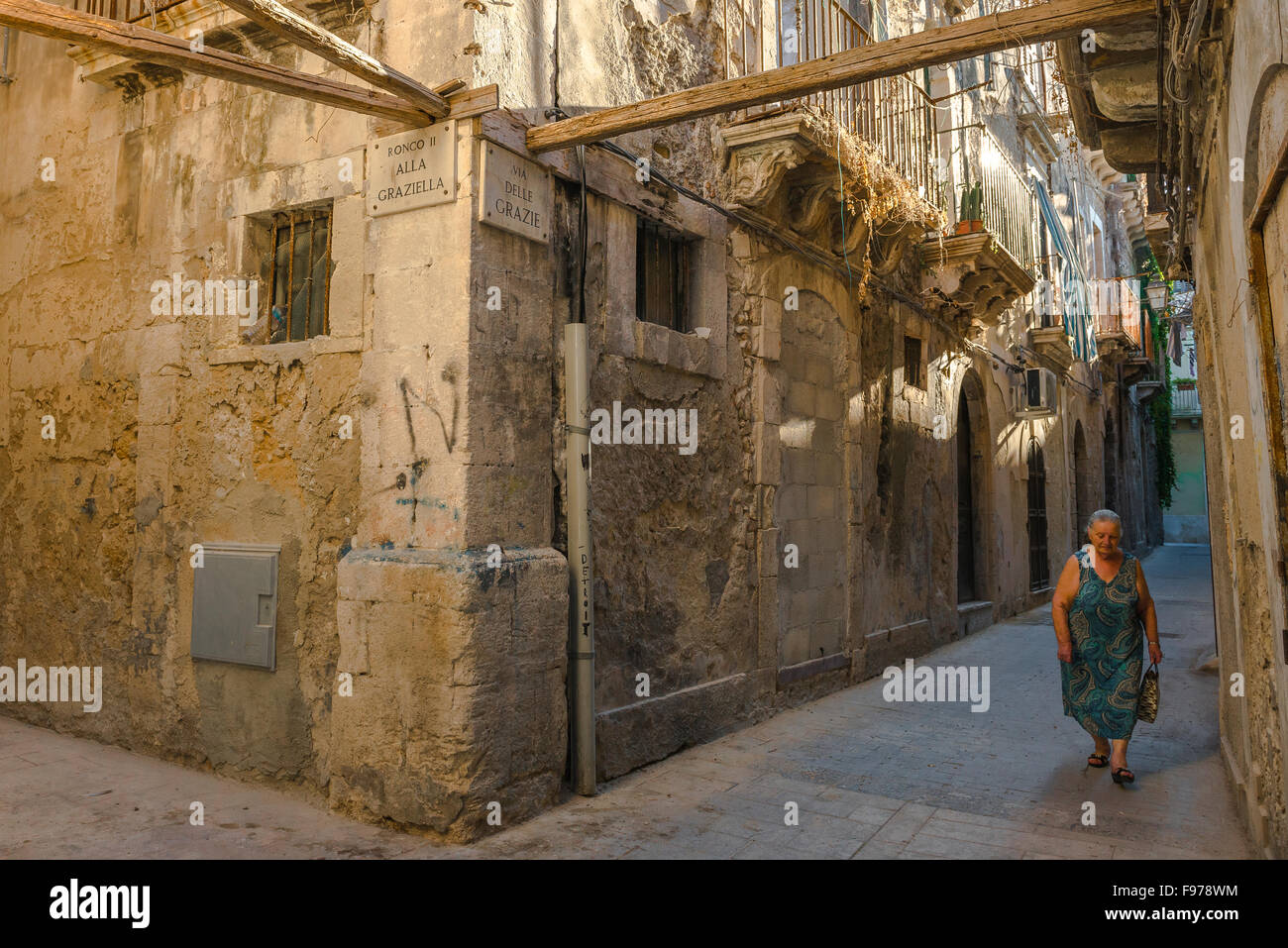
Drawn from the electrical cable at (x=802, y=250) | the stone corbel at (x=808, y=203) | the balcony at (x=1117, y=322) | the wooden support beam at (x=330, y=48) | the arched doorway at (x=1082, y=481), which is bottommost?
the arched doorway at (x=1082, y=481)

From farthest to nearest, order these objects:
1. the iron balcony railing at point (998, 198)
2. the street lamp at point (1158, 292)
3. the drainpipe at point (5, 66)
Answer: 1. the street lamp at point (1158, 292)
2. the iron balcony railing at point (998, 198)
3. the drainpipe at point (5, 66)

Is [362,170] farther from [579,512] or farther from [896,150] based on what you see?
[896,150]

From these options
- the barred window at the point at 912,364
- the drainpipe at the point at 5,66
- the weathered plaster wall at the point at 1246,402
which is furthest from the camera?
the barred window at the point at 912,364

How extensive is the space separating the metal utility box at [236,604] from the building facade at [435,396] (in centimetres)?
2

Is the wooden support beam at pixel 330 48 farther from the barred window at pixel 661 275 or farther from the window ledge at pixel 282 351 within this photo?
the barred window at pixel 661 275

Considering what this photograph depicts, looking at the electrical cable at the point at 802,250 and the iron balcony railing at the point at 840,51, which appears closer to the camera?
the electrical cable at the point at 802,250

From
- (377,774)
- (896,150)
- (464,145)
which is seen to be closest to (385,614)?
(377,774)

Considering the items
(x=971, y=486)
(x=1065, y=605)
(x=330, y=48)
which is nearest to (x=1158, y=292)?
(x=971, y=486)

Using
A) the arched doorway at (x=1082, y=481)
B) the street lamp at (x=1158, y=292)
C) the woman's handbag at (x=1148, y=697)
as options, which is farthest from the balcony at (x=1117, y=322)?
the woman's handbag at (x=1148, y=697)

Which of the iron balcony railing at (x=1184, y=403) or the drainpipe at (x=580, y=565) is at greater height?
the iron balcony railing at (x=1184, y=403)

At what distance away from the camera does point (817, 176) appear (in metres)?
6.39

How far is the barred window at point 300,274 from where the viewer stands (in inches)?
194

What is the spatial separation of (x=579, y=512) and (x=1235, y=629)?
3.28 m
